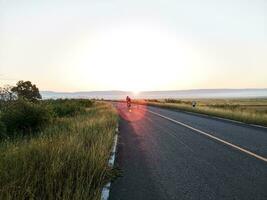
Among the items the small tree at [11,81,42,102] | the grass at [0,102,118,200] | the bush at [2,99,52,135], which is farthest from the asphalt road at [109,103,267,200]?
the small tree at [11,81,42,102]

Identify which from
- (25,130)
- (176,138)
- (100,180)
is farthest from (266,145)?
(25,130)

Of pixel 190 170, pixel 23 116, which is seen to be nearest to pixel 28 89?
pixel 23 116

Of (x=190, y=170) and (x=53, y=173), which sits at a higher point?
(x=53, y=173)

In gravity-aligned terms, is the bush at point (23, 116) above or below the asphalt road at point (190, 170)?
above

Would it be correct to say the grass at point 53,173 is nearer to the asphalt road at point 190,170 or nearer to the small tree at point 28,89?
the asphalt road at point 190,170

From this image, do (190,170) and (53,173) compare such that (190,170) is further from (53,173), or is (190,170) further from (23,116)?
(23,116)

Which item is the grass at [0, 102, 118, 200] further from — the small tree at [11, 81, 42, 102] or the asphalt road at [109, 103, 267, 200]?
the small tree at [11, 81, 42, 102]

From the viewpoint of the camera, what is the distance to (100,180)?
6.32 meters

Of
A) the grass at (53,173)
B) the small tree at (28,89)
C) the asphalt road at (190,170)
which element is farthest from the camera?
the small tree at (28,89)

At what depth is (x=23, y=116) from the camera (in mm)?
15898

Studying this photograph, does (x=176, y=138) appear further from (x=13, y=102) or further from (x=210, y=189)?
(x=13, y=102)

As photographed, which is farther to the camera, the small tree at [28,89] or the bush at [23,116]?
the small tree at [28,89]

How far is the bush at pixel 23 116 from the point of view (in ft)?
51.0

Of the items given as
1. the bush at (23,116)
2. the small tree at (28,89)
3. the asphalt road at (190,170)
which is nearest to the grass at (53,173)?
the asphalt road at (190,170)
